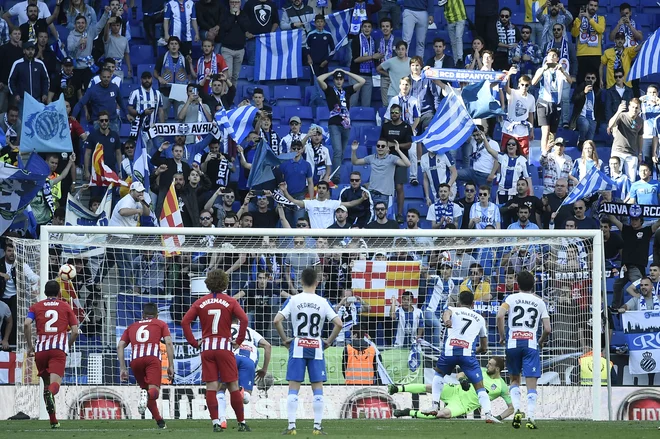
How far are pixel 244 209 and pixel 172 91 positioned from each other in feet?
10.5

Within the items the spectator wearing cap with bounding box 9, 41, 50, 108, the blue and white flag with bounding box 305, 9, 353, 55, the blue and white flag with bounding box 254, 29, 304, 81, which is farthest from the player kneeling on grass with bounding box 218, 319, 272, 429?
the blue and white flag with bounding box 305, 9, 353, 55

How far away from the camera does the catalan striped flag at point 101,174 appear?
65.0ft

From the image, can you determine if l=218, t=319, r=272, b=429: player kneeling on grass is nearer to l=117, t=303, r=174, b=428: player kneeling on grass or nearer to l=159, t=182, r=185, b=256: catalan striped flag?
l=117, t=303, r=174, b=428: player kneeling on grass

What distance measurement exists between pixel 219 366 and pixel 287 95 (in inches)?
460

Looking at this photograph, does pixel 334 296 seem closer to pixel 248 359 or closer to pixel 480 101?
pixel 248 359

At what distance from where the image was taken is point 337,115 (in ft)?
71.9

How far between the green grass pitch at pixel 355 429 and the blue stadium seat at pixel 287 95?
31.2 feet

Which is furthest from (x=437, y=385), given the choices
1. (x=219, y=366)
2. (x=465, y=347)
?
(x=219, y=366)

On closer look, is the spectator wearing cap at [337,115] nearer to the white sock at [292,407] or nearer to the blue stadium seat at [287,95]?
the blue stadium seat at [287,95]

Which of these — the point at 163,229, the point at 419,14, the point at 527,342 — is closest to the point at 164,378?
the point at 163,229

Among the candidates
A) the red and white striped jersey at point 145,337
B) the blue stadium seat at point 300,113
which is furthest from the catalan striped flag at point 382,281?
the blue stadium seat at point 300,113

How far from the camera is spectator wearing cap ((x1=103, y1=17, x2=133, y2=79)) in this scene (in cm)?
2256

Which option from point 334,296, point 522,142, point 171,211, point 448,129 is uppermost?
point 448,129

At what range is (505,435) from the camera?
12.7 metres
